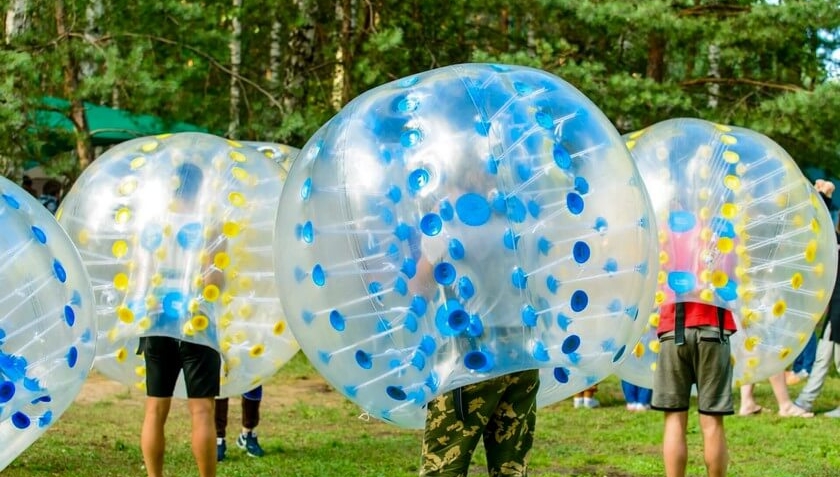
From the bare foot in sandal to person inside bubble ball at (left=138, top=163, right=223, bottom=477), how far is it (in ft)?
17.9

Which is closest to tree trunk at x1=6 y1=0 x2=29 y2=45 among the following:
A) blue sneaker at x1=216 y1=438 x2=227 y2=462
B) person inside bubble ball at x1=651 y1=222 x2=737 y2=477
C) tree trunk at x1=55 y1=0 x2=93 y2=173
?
tree trunk at x1=55 y1=0 x2=93 y2=173

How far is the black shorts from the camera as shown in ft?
18.6

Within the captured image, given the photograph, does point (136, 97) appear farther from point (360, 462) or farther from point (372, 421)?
point (360, 462)

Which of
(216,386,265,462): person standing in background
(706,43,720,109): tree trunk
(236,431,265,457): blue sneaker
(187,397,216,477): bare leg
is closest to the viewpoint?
(187,397,216,477): bare leg

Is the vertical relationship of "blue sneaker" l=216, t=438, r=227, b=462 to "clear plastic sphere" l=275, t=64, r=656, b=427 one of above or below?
below

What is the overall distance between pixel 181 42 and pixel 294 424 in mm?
5051

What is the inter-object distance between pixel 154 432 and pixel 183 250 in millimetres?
982

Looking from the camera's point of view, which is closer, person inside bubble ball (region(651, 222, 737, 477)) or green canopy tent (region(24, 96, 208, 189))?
person inside bubble ball (region(651, 222, 737, 477))

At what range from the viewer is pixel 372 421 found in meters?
9.70

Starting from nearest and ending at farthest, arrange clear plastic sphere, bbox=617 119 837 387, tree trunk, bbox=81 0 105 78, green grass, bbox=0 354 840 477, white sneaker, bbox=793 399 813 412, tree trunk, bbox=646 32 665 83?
clear plastic sphere, bbox=617 119 837 387 < green grass, bbox=0 354 840 477 < white sneaker, bbox=793 399 813 412 < tree trunk, bbox=81 0 105 78 < tree trunk, bbox=646 32 665 83

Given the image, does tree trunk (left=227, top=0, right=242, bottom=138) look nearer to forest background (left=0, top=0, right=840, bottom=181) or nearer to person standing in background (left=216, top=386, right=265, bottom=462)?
forest background (left=0, top=0, right=840, bottom=181)

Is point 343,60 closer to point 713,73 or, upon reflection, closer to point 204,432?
point 713,73

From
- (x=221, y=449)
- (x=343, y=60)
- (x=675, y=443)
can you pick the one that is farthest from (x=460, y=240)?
(x=343, y=60)

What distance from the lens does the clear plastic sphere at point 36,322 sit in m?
4.25
